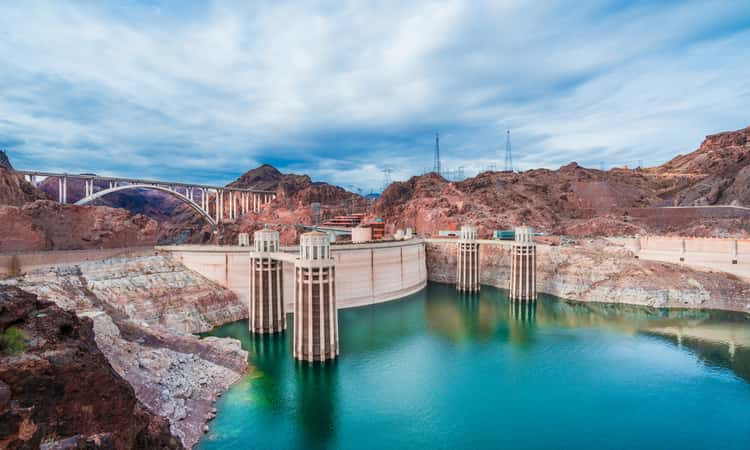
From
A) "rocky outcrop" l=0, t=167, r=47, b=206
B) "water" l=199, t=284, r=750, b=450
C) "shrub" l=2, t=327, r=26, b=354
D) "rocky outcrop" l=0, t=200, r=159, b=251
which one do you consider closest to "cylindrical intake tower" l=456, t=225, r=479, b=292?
"water" l=199, t=284, r=750, b=450

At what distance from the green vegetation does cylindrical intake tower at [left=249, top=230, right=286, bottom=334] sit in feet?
83.3

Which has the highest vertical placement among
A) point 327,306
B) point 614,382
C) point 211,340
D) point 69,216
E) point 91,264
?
point 69,216

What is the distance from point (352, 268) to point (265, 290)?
43.7ft

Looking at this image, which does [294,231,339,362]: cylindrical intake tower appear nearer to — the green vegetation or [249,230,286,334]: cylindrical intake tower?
[249,230,286,334]: cylindrical intake tower

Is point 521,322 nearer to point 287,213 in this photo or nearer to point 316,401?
point 316,401

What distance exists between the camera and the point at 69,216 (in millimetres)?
37719

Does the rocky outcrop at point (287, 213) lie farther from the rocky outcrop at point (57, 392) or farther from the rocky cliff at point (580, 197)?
the rocky outcrop at point (57, 392)

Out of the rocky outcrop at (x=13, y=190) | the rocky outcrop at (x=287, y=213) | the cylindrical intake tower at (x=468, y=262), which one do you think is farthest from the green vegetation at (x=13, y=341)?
the rocky outcrop at (x=287, y=213)

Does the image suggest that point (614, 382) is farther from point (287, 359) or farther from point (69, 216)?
point (69, 216)

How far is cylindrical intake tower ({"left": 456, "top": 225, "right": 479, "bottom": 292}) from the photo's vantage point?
56438 millimetres

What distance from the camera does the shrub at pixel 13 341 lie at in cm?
830

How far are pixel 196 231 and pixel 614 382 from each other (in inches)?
3654

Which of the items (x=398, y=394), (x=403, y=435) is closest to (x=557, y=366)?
(x=398, y=394)

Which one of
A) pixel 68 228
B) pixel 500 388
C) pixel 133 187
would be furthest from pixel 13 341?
pixel 133 187
